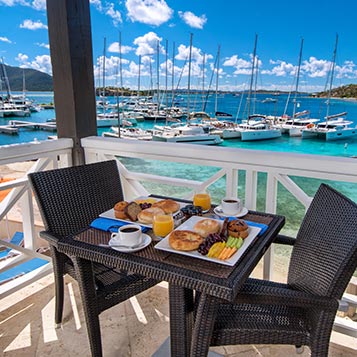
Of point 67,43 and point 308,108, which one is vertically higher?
point 67,43

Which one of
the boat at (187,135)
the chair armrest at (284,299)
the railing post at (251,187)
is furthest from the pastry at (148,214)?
the boat at (187,135)

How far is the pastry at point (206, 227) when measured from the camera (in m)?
1.39

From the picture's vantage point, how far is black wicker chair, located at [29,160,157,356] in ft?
5.24

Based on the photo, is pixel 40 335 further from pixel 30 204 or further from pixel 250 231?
pixel 250 231

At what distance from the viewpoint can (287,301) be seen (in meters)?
1.20

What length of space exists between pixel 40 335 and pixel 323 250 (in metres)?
1.71

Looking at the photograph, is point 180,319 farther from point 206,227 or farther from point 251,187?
point 251,187

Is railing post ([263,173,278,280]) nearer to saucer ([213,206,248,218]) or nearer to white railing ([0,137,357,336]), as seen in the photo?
white railing ([0,137,357,336])

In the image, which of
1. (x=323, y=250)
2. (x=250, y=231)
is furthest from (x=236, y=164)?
→ (x=323, y=250)

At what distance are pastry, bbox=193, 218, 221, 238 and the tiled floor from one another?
0.88m

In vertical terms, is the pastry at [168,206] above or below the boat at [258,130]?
above

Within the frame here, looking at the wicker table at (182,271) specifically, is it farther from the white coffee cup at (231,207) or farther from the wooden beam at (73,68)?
the wooden beam at (73,68)

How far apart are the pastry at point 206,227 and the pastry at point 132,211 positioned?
320 millimetres

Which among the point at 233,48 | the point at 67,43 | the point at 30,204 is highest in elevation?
the point at 233,48
